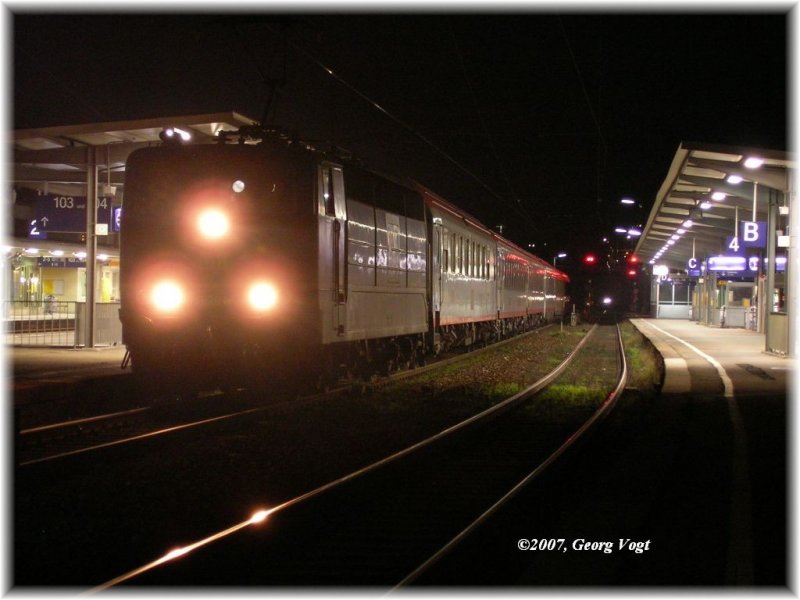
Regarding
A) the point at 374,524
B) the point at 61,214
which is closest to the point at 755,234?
the point at 61,214

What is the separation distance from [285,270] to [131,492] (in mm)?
4741

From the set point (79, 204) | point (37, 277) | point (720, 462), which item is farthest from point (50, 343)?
point (720, 462)

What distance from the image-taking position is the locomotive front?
38.2ft

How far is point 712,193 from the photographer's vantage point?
988 inches

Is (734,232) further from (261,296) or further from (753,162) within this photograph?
(261,296)

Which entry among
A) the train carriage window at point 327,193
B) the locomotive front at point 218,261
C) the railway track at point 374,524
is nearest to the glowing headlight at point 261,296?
the locomotive front at point 218,261

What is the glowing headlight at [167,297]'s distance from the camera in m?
11.8

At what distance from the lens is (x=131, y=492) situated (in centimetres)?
757

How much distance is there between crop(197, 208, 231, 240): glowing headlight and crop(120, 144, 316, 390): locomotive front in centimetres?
1

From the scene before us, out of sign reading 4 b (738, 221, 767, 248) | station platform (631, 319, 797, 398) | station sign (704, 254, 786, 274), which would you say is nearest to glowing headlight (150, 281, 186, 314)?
station platform (631, 319, 797, 398)

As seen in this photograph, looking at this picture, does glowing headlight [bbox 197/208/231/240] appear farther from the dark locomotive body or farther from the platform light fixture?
the platform light fixture

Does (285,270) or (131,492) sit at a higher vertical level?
(285,270)

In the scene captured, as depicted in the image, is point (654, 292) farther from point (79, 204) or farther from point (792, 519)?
point (792, 519)

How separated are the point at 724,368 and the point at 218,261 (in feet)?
42.1
